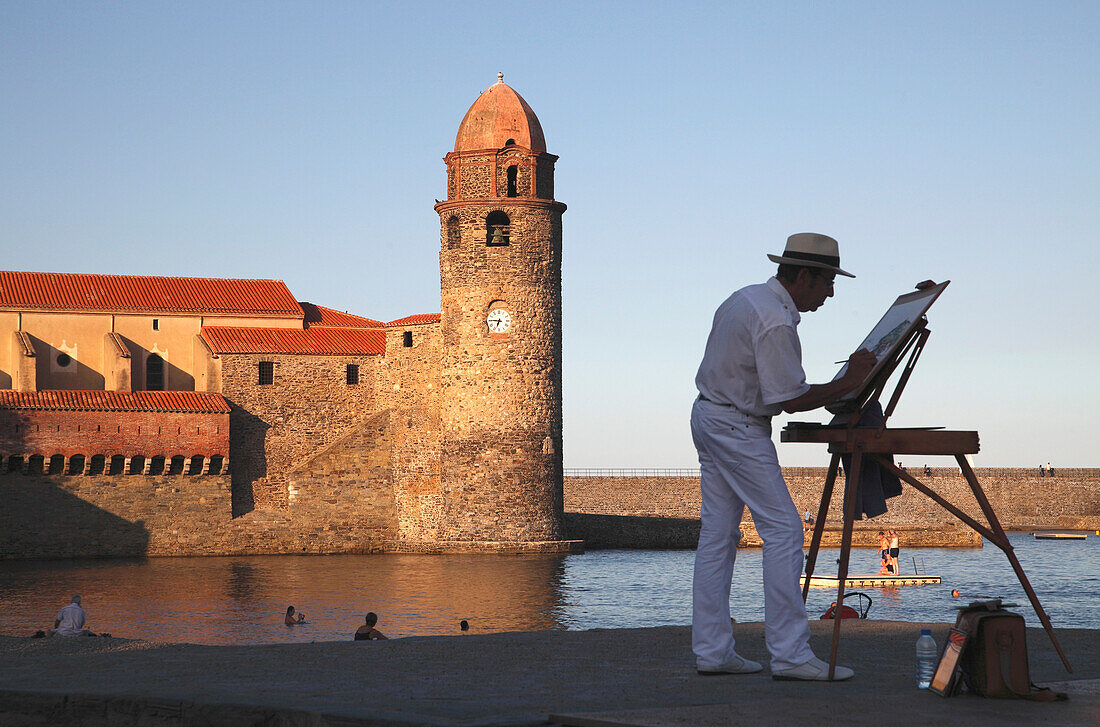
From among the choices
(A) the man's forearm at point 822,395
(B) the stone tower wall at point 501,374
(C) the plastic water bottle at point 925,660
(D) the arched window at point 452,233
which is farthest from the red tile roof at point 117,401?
(C) the plastic water bottle at point 925,660

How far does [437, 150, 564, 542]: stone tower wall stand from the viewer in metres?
37.2

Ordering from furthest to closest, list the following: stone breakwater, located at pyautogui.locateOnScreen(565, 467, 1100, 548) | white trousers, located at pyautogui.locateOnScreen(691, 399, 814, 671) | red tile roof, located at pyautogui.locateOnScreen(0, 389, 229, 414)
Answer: stone breakwater, located at pyautogui.locateOnScreen(565, 467, 1100, 548) → red tile roof, located at pyautogui.locateOnScreen(0, 389, 229, 414) → white trousers, located at pyautogui.locateOnScreen(691, 399, 814, 671)

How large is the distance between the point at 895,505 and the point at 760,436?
48.6 m

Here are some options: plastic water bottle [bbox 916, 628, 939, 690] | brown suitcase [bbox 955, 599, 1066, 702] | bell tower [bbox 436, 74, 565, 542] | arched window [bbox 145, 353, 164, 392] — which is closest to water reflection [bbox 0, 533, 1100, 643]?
bell tower [bbox 436, 74, 565, 542]

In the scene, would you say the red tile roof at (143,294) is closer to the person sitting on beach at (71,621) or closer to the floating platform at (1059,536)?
the person sitting on beach at (71,621)

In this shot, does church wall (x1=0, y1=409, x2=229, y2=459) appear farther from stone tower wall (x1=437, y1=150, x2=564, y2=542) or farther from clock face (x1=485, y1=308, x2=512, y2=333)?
clock face (x1=485, y1=308, x2=512, y2=333)

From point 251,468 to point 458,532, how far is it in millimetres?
6997

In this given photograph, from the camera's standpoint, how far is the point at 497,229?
38.3 metres

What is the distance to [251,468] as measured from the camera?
39031mm

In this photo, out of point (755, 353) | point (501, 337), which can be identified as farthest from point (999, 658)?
point (501, 337)

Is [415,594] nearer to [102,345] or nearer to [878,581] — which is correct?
[878,581]

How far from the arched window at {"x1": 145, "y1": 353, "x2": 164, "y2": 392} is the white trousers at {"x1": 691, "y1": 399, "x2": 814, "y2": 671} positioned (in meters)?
38.5

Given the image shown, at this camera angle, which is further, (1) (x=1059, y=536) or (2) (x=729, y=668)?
(1) (x=1059, y=536)

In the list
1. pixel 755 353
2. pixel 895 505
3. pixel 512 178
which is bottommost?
pixel 895 505
